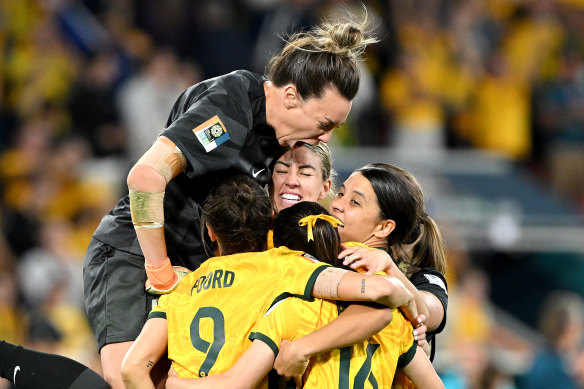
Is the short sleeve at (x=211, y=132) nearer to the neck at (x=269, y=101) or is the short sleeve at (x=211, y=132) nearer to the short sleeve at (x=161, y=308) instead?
the neck at (x=269, y=101)

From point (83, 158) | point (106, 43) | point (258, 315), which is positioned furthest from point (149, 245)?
point (106, 43)

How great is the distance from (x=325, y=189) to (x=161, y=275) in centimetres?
90

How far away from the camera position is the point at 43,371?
3855 mm

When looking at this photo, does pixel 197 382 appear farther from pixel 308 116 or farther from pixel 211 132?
pixel 308 116

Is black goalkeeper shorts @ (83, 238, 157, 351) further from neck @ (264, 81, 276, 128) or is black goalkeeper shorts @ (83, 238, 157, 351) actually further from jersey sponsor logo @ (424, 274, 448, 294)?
jersey sponsor logo @ (424, 274, 448, 294)

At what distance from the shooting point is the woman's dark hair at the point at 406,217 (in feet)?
11.5

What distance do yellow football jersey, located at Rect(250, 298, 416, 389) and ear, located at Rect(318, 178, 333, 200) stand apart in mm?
811

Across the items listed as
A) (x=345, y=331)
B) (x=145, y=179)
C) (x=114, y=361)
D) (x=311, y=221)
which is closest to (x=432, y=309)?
(x=345, y=331)

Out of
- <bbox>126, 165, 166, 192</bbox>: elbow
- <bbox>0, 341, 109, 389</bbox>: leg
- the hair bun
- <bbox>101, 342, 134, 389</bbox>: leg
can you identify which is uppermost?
<bbox>126, 165, 166, 192</bbox>: elbow

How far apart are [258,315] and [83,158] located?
5.66m

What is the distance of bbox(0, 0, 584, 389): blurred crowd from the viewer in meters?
7.70

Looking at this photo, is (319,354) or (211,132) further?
(211,132)

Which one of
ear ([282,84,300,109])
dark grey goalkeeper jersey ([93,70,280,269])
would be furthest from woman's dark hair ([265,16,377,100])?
dark grey goalkeeper jersey ([93,70,280,269])

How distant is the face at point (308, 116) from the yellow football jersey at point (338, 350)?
0.72m
